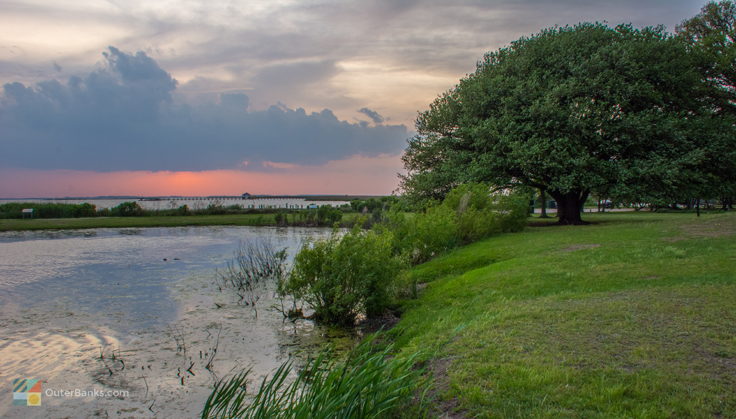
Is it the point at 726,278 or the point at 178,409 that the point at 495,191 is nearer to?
the point at 726,278

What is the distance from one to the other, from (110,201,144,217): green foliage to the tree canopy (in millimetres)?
40456

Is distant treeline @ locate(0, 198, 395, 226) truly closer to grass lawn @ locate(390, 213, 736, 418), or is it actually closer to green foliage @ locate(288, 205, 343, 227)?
green foliage @ locate(288, 205, 343, 227)

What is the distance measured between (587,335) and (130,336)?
927 cm

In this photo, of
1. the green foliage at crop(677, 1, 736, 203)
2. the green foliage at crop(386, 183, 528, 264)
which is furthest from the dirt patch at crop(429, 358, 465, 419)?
the green foliage at crop(677, 1, 736, 203)

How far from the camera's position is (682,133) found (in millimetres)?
21625

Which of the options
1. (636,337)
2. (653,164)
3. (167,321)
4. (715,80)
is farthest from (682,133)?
(167,321)

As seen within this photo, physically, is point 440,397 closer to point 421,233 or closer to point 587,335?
point 587,335

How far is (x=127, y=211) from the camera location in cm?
5109

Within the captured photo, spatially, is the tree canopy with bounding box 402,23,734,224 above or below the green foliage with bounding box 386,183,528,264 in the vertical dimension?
above

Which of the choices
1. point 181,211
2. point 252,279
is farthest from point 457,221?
point 181,211

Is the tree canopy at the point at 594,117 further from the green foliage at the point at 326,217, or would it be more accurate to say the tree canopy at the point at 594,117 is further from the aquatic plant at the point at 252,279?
the green foliage at the point at 326,217

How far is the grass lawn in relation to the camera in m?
4.45

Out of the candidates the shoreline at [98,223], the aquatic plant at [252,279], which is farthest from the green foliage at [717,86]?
the shoreline at [98,223]

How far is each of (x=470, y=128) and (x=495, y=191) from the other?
3889mm
